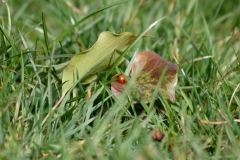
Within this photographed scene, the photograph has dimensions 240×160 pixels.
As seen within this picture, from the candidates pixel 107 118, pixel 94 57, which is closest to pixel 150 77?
pixel 94 57

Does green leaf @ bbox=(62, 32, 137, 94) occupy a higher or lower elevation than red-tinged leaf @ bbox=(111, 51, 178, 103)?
higher

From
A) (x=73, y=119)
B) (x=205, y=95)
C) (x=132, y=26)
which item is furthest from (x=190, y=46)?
(x=73, y=119)

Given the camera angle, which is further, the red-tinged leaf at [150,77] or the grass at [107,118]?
the red-tinged leaf at [150,77]

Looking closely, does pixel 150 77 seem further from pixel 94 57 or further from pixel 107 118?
pixel 107 118

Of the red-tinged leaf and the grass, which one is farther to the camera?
the red-tinged leaf

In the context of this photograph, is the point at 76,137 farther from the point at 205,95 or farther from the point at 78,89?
the point at 205,95
